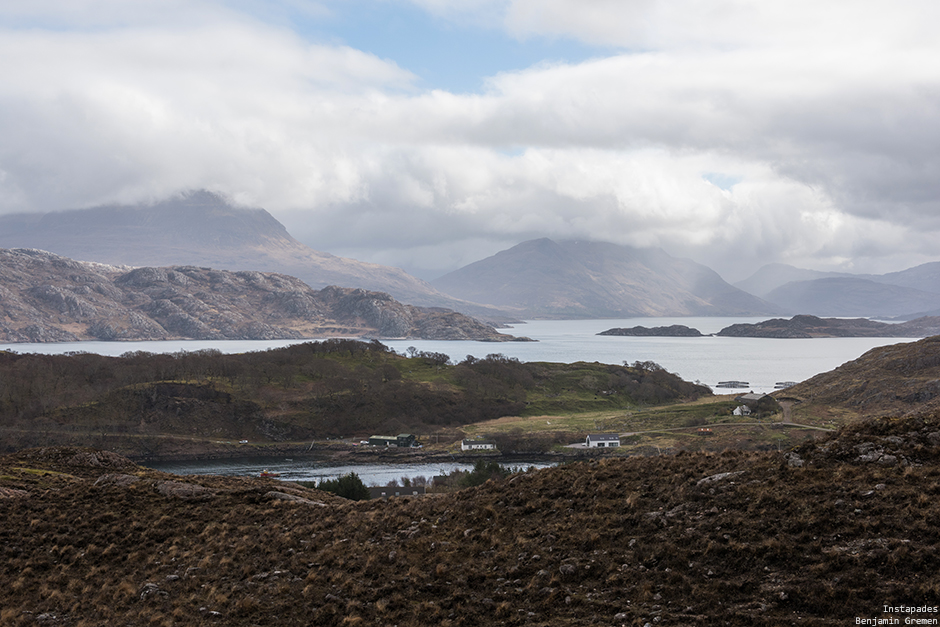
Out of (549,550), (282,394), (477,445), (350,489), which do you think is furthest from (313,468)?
(549,550)

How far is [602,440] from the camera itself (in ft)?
371

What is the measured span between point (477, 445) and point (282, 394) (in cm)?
6070

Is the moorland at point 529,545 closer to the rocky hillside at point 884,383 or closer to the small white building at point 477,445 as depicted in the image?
the small white building at point 477,445

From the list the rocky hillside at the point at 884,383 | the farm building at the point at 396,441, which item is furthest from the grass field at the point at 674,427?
the farm building at the point at 396,441

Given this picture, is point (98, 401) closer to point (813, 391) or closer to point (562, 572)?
point (562, 572)

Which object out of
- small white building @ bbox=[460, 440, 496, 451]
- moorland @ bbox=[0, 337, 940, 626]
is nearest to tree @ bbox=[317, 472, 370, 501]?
moorland @ bbox=[0, 337, 940, 626]

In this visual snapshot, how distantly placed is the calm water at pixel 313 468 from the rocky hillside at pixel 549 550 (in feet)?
247

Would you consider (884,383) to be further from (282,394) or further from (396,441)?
(282,394)

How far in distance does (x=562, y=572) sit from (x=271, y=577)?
9.01m

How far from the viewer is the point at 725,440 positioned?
340 ft

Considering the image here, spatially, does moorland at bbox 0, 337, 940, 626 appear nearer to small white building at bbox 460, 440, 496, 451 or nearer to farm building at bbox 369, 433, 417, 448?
small white building at bbox 460, 440, 496, 451

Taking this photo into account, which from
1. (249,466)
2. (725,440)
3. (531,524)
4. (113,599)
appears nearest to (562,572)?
(531,524)

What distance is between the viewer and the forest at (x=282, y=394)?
13475 centimetres

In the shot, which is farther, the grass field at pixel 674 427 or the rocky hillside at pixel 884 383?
the rocky hillside at pixel 884 383
